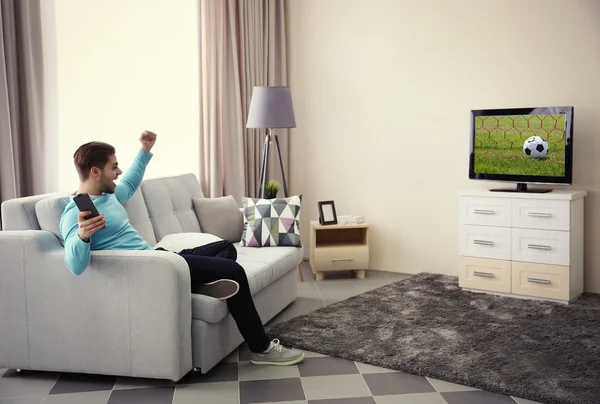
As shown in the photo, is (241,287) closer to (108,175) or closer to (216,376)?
(216,376)

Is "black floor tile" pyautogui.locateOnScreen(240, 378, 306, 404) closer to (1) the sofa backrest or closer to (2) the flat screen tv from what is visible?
(1) the sofa backrest

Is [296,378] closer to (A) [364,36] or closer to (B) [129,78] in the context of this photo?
(B) [129,78]

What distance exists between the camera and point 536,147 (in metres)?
4.72

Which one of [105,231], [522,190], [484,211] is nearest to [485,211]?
[484,211]

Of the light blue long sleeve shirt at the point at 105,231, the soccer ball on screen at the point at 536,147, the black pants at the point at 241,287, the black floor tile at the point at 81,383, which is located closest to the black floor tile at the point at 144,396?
the black floor tile at the point at 81,383

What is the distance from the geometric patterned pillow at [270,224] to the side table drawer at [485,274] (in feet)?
4.01

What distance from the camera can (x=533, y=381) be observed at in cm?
316

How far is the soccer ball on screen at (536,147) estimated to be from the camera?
4.70 m

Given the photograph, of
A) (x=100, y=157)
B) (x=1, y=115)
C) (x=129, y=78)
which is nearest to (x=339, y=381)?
(x=100, y=157)

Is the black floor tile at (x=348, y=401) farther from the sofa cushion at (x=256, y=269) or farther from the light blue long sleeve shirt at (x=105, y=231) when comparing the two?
the light blue long sleeve shirt at (x=105, y=231)

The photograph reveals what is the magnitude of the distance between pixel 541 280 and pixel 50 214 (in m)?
3.11

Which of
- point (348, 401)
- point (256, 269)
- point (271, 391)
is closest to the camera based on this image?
point (348, 401)

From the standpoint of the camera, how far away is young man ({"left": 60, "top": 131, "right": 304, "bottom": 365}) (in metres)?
3.08

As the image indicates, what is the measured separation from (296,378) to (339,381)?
211mm
